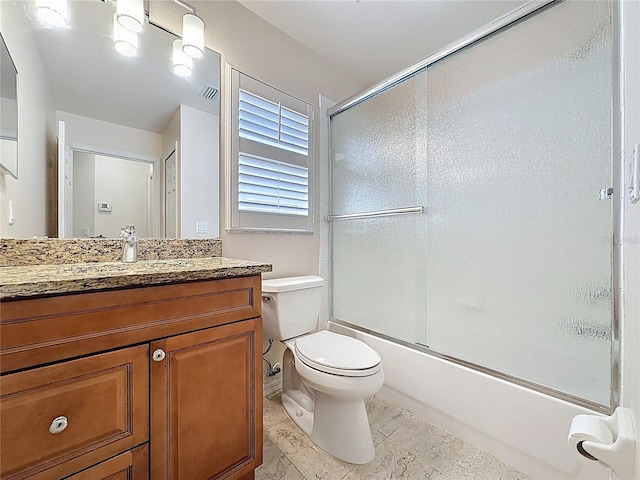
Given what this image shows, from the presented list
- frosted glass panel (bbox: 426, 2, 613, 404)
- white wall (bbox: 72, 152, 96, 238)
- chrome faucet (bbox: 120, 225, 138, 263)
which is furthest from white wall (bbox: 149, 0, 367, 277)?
frosted glass panel (bbox: 426, 2, 613, 404)

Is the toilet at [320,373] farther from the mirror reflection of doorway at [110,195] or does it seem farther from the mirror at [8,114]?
the mirror at [8,114]

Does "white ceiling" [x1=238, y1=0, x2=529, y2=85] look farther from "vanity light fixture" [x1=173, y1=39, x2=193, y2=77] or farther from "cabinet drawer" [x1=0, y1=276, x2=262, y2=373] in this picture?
"cabinet drawer" [x1=0, y1=276, x2=262, y2=373]

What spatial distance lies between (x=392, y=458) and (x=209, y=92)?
1995 millimetres

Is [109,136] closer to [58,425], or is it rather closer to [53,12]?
[53,12]

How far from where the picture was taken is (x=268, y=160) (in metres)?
1.72

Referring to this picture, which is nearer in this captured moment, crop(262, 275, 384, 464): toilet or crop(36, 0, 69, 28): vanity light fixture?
crop(36, 0, 69, 28): vanity light fixture

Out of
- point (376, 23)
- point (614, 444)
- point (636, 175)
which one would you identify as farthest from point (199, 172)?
point (614, 444)

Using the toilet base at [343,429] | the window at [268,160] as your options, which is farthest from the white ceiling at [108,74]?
the toilet base at [343,429]

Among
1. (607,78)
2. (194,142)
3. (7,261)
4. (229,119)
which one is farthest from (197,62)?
(607,78)

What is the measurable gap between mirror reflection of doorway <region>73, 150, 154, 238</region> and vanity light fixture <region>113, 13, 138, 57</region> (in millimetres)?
485

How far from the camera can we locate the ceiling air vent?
147 centimetres

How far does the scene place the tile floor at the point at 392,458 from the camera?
114 cm

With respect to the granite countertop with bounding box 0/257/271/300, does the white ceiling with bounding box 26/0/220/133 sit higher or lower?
higher

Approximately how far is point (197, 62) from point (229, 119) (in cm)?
30
